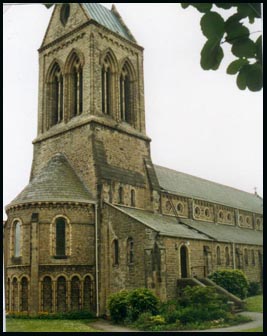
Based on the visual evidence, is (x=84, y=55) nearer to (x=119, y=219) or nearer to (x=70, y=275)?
(x=119, y=219)

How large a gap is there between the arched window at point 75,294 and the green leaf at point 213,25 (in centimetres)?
2111

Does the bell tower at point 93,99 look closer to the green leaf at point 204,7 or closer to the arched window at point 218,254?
the arched window at point 218,254

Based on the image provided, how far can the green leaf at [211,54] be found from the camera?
483 cm

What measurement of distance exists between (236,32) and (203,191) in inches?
1286

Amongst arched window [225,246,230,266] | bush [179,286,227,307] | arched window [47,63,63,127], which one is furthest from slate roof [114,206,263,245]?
arched window [47,63,63,127]

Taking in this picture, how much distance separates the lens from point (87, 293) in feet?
80.5

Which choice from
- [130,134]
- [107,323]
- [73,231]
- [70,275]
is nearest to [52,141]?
[130,134]

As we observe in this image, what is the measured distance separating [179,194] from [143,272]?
11346 mm

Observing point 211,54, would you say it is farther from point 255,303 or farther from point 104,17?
point 104,17

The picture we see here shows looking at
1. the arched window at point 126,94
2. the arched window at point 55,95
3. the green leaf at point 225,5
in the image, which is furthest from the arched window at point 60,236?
the green leaf at point 225,5

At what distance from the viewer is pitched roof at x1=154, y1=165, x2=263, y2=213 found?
115ft

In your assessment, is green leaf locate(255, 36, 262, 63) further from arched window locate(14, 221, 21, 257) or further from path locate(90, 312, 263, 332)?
arched window locate(14, 221, 21, 257)

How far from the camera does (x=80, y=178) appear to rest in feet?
89.9

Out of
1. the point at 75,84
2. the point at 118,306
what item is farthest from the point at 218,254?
the point at 75,84
